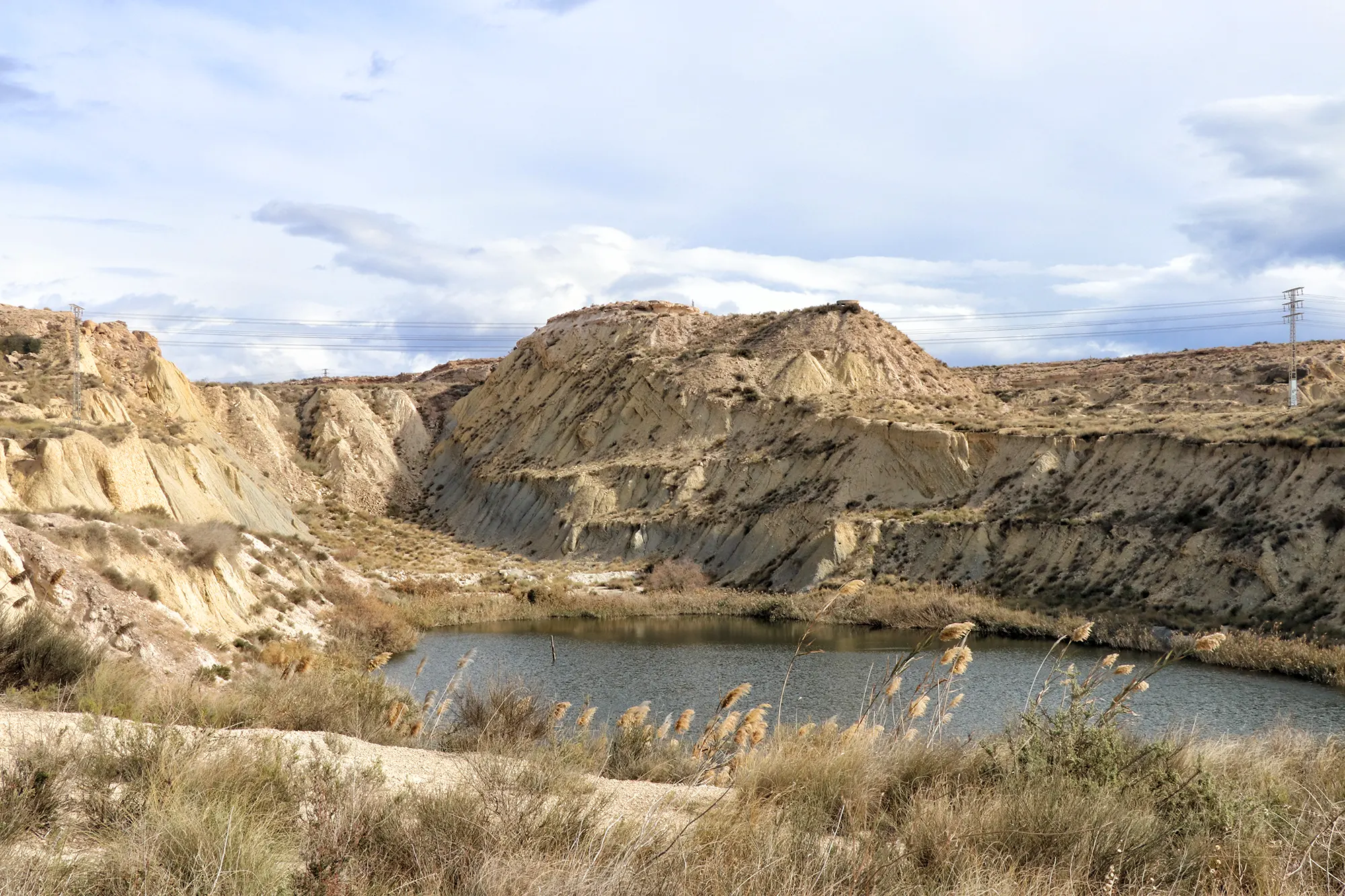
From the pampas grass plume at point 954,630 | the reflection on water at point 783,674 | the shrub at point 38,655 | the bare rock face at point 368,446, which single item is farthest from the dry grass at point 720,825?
the bare rock face at point 368,446

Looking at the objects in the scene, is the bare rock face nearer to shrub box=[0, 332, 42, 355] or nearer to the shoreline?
shrub box=[0, 332, 42, 355]

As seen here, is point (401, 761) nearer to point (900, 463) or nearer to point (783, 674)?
point (783, 674)

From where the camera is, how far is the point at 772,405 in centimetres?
5988

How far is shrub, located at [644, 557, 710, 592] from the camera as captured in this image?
156 ft

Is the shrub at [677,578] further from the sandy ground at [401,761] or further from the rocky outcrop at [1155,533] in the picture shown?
the sandy ground at [401,761]

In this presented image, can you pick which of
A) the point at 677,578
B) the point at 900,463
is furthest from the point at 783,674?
the point at 900,463

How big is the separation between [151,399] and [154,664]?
41663 millimetres

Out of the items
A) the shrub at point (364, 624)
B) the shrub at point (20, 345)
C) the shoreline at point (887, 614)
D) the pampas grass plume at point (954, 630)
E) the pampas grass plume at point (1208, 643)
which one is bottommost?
the shoreline at point (887, 614)

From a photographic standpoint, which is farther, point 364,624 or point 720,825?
point 364,624

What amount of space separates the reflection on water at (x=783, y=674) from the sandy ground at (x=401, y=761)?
3.95 meters

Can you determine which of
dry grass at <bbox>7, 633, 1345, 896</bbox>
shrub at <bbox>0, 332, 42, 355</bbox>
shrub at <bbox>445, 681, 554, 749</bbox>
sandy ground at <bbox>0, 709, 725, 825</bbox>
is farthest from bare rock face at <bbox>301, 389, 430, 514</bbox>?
dry grass at <bbox>7, 633, 1345, 896</bbox>

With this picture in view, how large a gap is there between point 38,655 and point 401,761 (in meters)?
5.32

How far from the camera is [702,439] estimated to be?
60219mm

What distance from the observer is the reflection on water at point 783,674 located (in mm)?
21094
